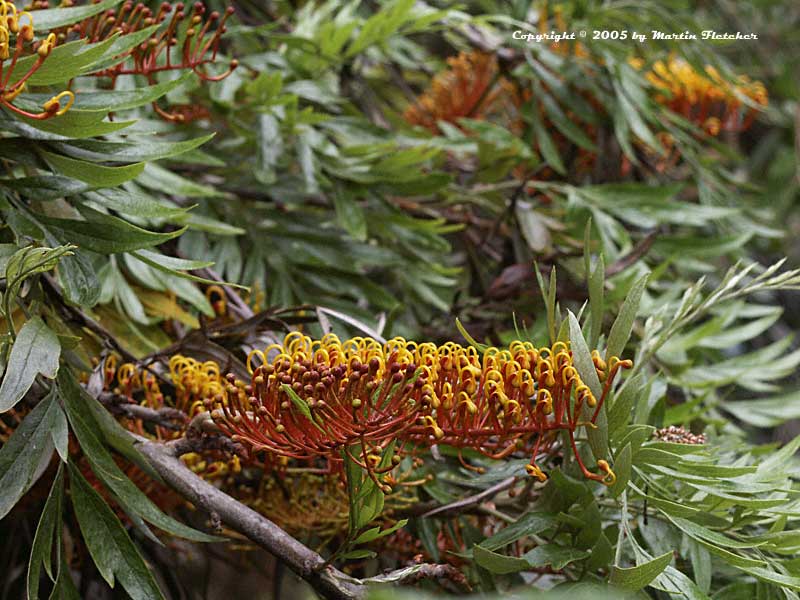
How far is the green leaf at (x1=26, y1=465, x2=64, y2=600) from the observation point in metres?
0.39

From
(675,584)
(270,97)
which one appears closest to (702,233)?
(270,97)

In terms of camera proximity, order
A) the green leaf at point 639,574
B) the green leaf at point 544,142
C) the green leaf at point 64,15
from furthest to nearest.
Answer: the green leaf at point 544,142 → the green leaf at point 64,15 → the green leaf at point 639,574

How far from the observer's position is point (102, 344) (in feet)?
1.68

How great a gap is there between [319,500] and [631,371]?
8.0 inches

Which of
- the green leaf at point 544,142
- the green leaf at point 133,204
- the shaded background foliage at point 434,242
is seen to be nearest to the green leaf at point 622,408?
the shaded background foliage at point 434,242

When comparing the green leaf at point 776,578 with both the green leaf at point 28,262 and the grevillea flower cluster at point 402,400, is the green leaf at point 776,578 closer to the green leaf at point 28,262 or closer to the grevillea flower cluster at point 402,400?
the grevillea flower cluster at point 402,400

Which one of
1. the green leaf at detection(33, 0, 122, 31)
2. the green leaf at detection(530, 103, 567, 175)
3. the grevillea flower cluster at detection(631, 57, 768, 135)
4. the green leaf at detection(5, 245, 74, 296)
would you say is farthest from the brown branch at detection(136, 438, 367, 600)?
the grevillea flower cluster at detection(631, 57, 768, 135)

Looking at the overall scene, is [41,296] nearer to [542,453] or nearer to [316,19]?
[542,453]

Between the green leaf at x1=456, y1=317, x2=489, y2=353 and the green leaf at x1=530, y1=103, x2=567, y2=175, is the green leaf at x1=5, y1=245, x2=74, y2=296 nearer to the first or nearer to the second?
the green leaf at x1=456, y1=317, x2=489, y2=353

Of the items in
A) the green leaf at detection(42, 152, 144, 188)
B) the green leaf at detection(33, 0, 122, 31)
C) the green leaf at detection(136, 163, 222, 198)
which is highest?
the green leaf at detection(33, 0, 122, 31)

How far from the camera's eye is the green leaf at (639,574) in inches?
14.0

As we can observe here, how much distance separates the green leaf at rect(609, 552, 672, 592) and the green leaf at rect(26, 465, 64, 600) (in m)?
0.26

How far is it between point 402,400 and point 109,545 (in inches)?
6.6

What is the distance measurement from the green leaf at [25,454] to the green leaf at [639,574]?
272mm
